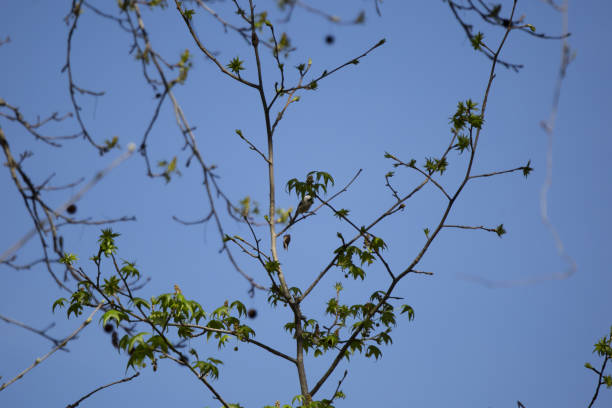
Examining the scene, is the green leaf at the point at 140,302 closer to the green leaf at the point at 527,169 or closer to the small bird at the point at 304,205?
the small bird at the point at 304,205

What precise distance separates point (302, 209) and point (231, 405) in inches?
66.1

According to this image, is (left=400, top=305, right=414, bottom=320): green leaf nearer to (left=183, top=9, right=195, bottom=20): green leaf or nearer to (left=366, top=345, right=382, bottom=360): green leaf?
(left=366, top=345, right=382, bottom=360): green leaf

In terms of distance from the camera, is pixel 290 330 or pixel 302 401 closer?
pixel 302 401

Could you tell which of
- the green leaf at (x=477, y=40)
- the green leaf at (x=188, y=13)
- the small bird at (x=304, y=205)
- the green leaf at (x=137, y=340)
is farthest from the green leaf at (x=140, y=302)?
the green leaf at (x=477, y=40)

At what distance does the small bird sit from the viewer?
4.45 m

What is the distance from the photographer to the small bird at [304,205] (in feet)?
14.6

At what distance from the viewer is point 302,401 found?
12.6 ft

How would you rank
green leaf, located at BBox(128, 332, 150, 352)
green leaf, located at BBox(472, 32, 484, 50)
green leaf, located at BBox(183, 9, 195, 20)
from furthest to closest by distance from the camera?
green leaf, located at BBox(183, 9, 195, 20), green leaf, located at BBox(472, 32, 484, 50), green leaf, located at BBox(128, 332, 150, 352)

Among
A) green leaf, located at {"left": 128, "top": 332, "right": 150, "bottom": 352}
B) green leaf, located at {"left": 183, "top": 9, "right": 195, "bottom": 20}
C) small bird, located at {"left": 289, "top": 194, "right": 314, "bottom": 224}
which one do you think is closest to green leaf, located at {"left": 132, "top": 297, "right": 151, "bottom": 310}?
green leaf, located at {"left": 128, "top": 332, "right": 150, "bottom": 352}

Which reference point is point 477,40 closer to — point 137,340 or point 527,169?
point 527,169

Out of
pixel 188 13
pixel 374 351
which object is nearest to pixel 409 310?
pixel 374 351

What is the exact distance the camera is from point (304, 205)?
14.7ft

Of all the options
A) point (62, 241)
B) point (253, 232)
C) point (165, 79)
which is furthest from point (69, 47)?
point (253, 232)

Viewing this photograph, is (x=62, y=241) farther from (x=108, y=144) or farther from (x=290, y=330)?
(x=290, y=330)
